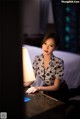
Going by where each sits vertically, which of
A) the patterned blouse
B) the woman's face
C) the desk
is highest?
the woman's face

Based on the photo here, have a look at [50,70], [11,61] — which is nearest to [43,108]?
[50,70]

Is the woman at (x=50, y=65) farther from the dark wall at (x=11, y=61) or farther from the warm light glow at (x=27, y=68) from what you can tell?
the dark wall at (x=11, y=61)

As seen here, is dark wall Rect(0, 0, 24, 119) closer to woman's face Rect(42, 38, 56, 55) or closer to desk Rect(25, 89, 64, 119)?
desk Rect(25, 89, 64, 119)

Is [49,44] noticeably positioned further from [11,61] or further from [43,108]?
[11,61]

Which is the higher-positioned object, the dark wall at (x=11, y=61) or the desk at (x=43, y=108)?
the dark wall at (x=11, y=61)

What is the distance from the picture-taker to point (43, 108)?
1.15m

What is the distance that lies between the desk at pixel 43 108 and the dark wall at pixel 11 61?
56cm

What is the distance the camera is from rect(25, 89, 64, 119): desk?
110 centimetres

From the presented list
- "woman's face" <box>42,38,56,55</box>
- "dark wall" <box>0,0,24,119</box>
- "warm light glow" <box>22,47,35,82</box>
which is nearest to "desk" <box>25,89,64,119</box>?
"warm light glow" <box>22,47,35,82</box>

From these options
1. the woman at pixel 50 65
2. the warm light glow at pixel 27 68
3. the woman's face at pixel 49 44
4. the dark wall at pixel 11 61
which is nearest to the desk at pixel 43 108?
the warm light glow at pixel 27 68

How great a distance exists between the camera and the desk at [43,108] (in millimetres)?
1103

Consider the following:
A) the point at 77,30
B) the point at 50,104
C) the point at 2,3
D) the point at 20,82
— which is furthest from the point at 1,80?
the point at 77,30

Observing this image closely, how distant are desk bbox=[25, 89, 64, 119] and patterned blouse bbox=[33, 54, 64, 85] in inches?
12.9

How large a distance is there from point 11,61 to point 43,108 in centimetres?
70
